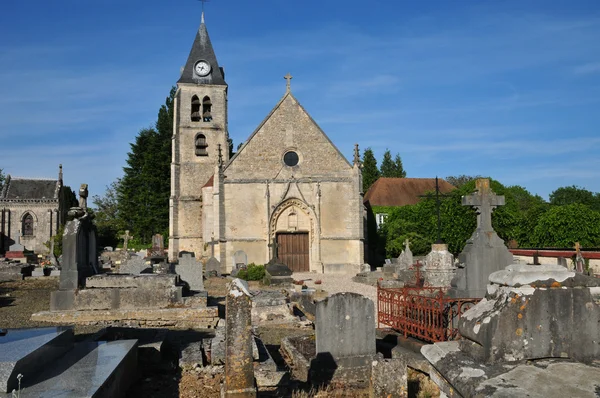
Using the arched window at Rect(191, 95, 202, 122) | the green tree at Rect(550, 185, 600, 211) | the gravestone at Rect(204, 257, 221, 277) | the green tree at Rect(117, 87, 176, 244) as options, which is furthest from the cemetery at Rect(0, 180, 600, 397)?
the green tree at Rect(550, 185, 600, 211)

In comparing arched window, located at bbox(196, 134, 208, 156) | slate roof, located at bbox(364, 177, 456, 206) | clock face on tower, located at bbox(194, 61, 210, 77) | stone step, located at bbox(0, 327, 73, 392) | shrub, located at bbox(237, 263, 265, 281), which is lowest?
shrub, located at bbox(237, 263, 265, 281)

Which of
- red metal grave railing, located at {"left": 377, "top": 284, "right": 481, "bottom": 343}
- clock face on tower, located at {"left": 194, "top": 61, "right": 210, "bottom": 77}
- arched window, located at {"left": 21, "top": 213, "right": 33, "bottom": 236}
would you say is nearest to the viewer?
red metal grave railing, located at {"left": 377, "top": 284, "right": 481, "bottom": 343}

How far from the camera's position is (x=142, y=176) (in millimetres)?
51062

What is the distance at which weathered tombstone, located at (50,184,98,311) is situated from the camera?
34.9 ft

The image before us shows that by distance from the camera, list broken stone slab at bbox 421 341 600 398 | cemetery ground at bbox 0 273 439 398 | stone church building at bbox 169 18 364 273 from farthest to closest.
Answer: stone church building at bbox 169 18 364 273
cemetery ground at bbox 0 273 439 398
broken stone slab at bbox 421 341 600 398

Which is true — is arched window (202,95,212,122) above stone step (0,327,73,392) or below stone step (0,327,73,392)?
above

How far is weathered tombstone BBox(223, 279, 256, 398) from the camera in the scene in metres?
5.11

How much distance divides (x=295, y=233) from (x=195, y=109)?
14.2 metres

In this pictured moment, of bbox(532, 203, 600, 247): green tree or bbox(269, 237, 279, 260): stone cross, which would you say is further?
bbox(269, 237, 279, 260): stone cross

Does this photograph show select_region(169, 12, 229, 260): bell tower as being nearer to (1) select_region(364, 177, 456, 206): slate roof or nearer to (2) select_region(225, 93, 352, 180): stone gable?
(2) select_region(225, 93, 352, 180): stone gable

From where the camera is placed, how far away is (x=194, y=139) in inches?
1398

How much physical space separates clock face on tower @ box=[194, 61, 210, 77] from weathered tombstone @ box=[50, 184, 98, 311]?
26395 millimetres

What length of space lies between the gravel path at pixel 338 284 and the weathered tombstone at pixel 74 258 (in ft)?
29.0

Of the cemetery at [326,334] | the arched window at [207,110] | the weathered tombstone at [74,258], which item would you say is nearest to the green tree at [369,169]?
the arched window at [207,110]
